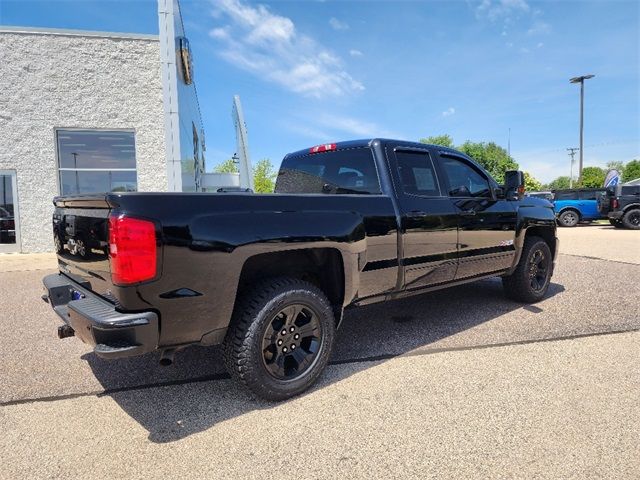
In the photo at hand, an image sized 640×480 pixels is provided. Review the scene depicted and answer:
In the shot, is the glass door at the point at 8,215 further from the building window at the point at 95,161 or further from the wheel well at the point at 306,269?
the wheel well at the point at 306,269

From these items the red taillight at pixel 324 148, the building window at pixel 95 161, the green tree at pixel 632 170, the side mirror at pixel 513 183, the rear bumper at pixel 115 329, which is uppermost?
the green tree at pixel 632 170

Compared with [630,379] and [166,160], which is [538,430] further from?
[166,160]

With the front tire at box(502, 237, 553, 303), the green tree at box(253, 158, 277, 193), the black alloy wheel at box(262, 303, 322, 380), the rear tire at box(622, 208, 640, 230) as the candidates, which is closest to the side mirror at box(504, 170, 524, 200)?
the front tire at box(502, 237, 553, 303)

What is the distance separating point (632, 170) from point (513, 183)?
91892mm

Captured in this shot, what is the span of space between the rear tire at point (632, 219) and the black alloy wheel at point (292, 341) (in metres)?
19.6

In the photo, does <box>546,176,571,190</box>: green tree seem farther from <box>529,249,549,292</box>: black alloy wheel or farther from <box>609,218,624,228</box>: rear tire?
<box>529,249,549,292</box>: black alloy wheel

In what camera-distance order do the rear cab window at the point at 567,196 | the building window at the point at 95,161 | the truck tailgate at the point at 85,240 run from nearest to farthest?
the truck tailgate at the point at 85,240 < the building window at the point at 95,161 < the rear cab window at the point at 567,196

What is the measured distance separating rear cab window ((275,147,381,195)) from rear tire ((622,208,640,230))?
732 inches

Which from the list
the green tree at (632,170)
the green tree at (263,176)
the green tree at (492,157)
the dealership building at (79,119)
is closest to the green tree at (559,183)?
the green tree at (632,170)

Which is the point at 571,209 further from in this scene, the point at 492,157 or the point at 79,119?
the point at 492,157

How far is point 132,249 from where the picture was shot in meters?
2.29

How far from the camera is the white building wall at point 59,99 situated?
11.0 meters

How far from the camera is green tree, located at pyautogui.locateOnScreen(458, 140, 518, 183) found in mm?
52806

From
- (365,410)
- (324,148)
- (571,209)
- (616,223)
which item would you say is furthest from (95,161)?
(616,223)
